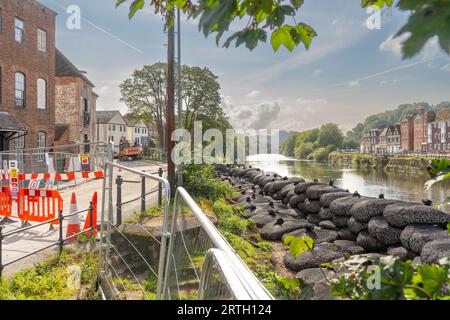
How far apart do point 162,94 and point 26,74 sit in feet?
93.0

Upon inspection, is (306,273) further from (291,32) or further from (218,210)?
(291,32)

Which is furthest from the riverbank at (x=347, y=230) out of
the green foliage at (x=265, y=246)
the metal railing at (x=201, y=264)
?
the metal railing at (x=201, y=264)

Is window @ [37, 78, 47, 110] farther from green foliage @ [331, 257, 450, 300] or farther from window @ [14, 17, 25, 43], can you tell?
green foliage @ [331, 257, 450, 300]

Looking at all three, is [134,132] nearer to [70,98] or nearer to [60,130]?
[70,98]

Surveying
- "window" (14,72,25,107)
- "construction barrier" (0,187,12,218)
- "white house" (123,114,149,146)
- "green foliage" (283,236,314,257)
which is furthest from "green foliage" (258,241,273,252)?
"white house" (123,114,149,146)

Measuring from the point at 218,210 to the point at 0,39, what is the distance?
17.0 m

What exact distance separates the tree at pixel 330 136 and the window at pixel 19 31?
77.1 metres

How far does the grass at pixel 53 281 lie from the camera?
497 centimetres

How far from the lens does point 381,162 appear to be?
74938mm

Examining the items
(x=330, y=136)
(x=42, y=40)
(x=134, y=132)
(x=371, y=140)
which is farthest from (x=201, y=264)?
(x=371, y=140)

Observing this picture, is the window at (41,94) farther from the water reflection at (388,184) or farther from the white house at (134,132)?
the white house at (134,132)
